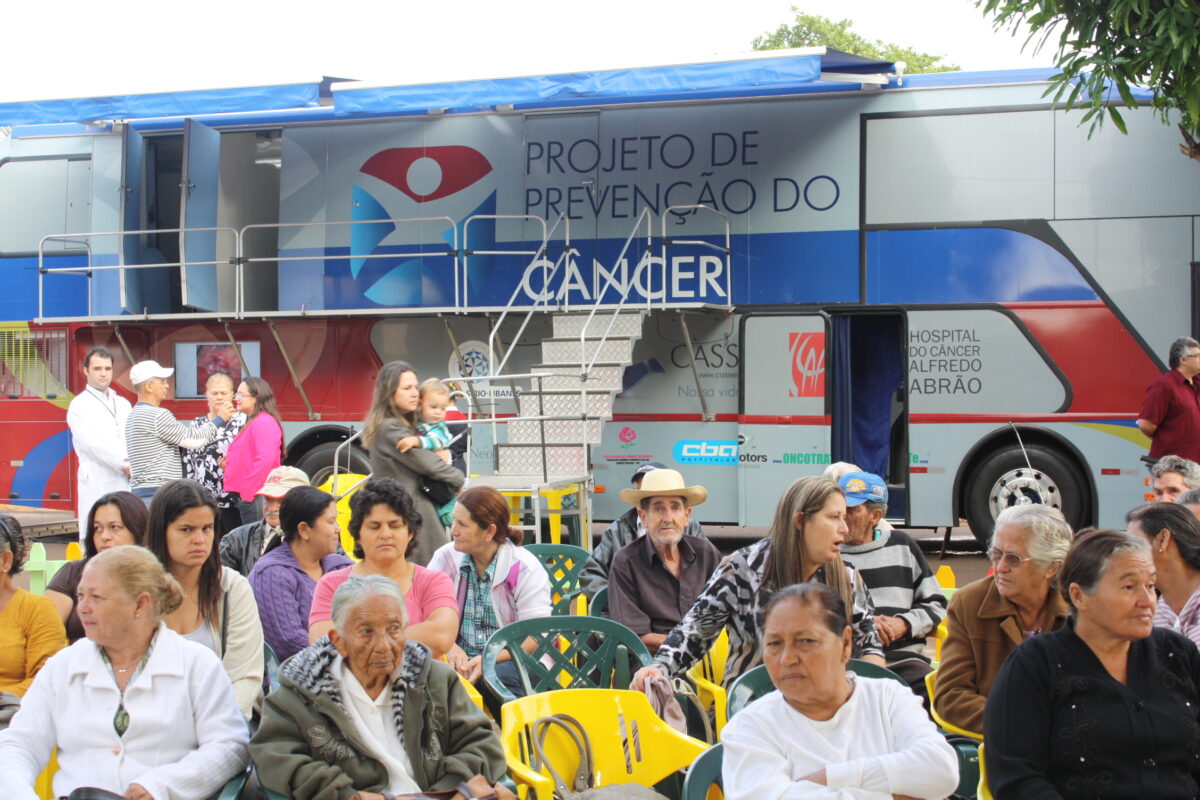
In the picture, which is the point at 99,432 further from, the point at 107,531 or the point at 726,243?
the point at 726,243

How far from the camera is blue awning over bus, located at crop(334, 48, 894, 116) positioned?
10.2m

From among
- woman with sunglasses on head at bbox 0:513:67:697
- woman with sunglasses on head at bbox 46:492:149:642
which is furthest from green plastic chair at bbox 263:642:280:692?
woman with sunglasses on head at bbox 0:513:67:697

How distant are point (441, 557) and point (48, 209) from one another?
937cm

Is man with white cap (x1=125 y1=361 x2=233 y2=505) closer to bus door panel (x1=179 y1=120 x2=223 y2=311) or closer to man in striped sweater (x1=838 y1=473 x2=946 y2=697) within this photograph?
bus door panel (x1=179 y1=120 x2=223 y2=311)

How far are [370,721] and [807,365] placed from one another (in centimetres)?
784

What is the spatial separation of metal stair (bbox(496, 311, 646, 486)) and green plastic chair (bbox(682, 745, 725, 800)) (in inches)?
266

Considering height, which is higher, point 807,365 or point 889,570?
point 807,365

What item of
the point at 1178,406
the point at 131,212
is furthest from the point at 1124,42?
the point at 131,212

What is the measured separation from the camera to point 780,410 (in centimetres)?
1091

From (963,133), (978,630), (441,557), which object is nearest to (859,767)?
(978,630)

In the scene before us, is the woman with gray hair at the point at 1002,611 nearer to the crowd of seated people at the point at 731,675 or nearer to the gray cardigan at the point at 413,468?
the crowd of seated people at the point at 731,675

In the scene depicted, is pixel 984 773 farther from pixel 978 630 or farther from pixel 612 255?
pixel 612 255

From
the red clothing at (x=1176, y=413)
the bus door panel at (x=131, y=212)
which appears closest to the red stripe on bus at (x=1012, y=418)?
the red clothing at (x=1176, y=413)

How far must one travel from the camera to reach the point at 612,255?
11562mm
